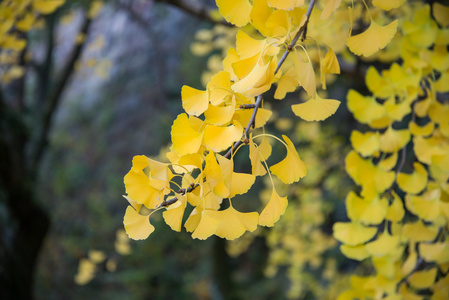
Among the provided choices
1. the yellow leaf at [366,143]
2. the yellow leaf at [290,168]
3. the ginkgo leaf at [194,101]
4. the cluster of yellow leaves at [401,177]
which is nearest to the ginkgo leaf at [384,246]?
the cluster of yellow leaves at [401,177]

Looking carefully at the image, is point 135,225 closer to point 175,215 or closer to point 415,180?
point 175,215

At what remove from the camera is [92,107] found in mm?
4805

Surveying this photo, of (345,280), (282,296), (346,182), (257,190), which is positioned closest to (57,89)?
(257,190)

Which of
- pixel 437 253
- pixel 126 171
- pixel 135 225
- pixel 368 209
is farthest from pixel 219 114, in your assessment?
pixel 126 171

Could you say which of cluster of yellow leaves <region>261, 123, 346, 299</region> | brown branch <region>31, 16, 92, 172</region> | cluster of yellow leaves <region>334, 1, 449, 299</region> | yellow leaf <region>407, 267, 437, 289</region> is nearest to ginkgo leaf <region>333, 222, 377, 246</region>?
cluster of yellow leaves <region>334, 1, 449, 299</region>

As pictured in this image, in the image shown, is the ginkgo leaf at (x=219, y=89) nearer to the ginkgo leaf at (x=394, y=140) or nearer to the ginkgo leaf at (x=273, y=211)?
the ginkgo leaf at (x=273, y=211)

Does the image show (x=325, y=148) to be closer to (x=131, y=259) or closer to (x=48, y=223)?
(x=48, y=223)

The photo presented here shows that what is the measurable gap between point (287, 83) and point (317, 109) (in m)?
0.05

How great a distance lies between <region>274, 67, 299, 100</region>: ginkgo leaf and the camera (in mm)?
401

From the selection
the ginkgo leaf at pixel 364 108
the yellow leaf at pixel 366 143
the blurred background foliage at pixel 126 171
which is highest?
the ginkgo leaf at pixel 364 108

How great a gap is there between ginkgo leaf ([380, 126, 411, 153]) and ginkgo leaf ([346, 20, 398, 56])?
0.29 meters

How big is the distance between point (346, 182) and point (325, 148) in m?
0.46

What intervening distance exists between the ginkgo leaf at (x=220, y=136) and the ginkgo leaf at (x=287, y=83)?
0.09 meters

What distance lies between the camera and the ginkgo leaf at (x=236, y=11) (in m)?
0.37
